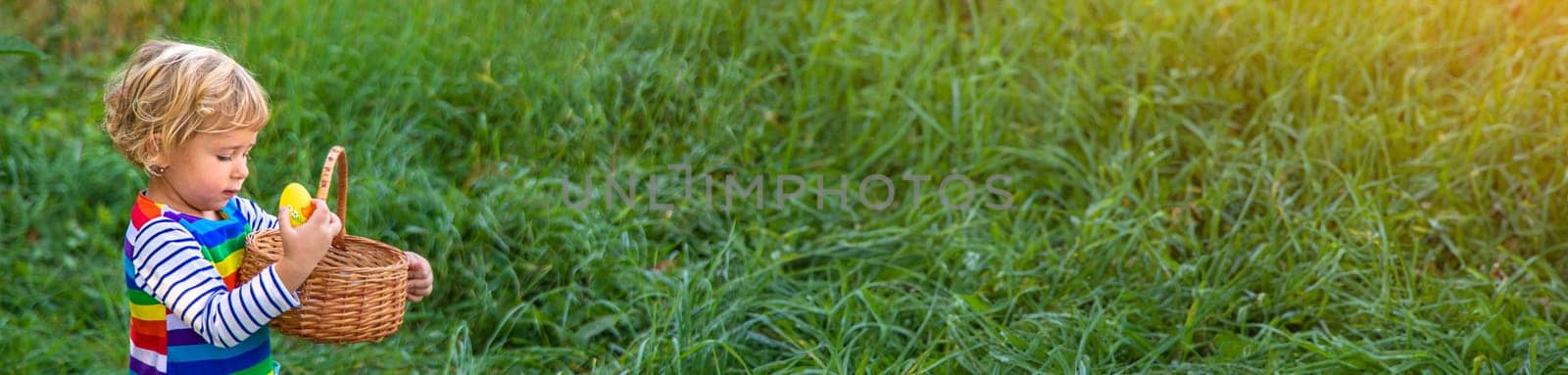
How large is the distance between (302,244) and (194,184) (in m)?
0.17

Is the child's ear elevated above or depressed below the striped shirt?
above

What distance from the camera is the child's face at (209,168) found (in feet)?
5.96

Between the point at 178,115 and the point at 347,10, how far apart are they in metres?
2.60

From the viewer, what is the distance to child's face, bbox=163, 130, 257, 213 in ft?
5.96

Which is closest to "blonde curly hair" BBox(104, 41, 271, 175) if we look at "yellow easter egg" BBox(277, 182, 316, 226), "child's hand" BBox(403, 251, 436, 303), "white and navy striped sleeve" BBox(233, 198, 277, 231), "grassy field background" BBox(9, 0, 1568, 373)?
"yellow easter egg" BBox(277, 182, 316, 226)

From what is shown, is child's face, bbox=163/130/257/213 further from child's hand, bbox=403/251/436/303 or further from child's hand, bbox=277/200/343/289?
child's hand, bbox=403/251/436/303

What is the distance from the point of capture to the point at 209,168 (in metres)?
1.83

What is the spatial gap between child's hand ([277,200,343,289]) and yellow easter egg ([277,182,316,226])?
5 centimetres

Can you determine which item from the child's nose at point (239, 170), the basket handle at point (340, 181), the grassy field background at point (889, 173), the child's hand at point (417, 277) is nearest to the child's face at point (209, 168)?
the child's nose at point (239, 170)

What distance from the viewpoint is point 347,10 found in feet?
14.0

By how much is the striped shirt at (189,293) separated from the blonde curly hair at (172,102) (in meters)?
0.09

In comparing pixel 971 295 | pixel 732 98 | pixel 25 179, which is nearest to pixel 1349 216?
pixel 971 295

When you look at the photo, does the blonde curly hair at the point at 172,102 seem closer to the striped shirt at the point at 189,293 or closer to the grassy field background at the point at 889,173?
the striped shirt at the point at 189,293

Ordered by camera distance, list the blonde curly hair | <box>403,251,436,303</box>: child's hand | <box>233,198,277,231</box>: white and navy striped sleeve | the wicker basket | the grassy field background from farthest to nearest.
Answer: the grassy field background, <box>403,251,436,303</box>: child's hand, <box>233,198,277,231</box>: white and navy striped sleeve, the wicker basket, the blonde curly hair
